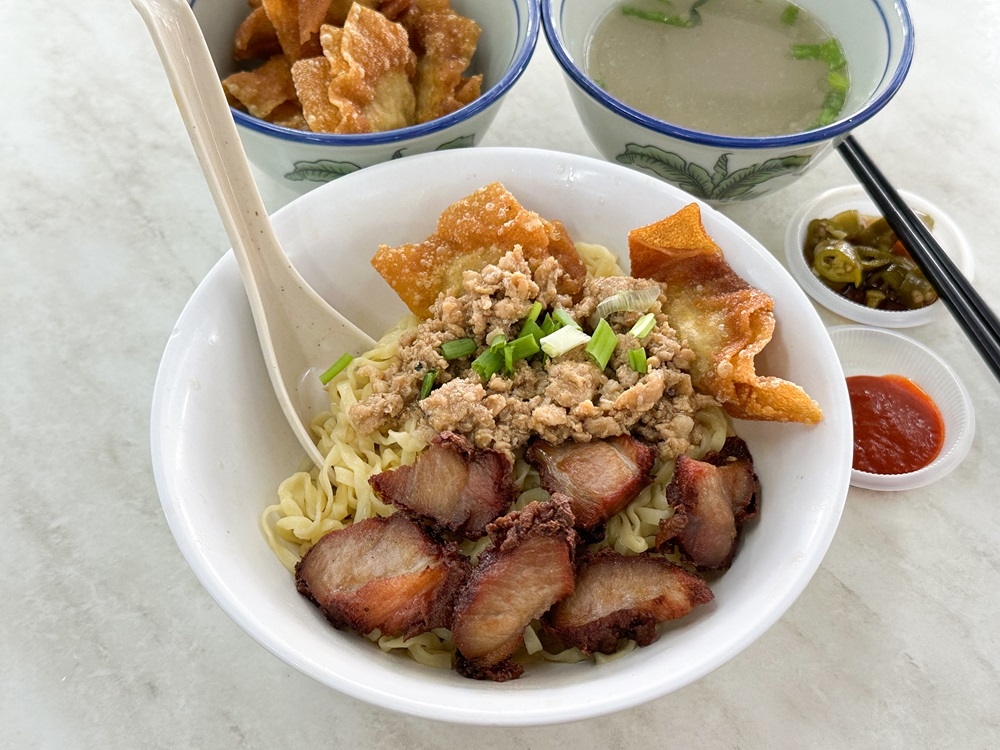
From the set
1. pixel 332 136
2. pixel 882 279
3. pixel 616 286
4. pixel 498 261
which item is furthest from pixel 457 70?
pixel 882 279

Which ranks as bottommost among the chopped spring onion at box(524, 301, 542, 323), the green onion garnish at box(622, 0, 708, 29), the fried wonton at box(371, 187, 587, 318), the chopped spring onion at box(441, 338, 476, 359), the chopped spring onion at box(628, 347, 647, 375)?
the chopped spring onion at box(441, 338, 476, 359)

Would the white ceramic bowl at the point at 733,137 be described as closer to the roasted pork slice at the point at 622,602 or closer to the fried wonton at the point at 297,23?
the fried wonton at the point at 297,23

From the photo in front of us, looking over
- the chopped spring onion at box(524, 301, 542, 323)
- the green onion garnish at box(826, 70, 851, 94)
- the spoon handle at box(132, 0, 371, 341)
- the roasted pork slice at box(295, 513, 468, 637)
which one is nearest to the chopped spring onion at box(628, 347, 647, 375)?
the chopped spring onion at box(524, 301, 542, 323)

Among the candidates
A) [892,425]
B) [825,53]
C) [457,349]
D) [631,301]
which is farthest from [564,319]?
[825,53]

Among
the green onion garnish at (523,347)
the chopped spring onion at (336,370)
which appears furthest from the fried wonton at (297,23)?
the green onion garnish at (523,347)

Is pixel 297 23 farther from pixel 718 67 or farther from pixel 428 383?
pixel 718 67

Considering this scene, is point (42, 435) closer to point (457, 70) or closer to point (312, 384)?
point (312, 384)

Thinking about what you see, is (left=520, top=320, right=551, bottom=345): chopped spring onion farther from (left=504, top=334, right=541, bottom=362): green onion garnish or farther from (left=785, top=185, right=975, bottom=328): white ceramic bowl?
(left=785, top=185, right=975, bottom=328): white ceramic bowl

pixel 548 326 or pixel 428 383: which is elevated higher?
pixel 548 326
